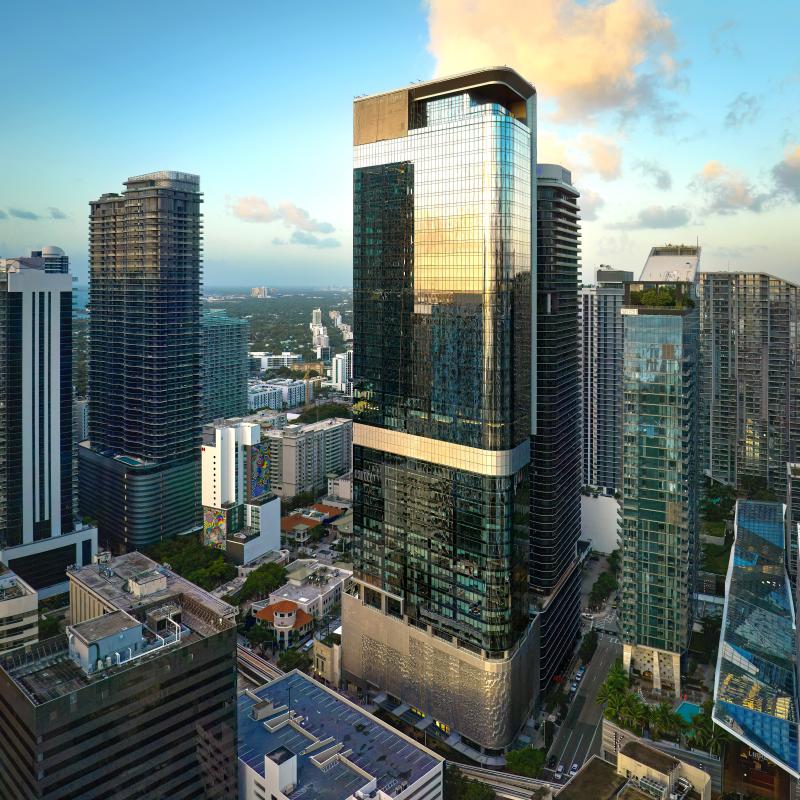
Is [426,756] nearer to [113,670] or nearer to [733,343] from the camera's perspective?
[113,670]

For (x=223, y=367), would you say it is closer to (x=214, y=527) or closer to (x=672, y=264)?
(x=214, y=527)

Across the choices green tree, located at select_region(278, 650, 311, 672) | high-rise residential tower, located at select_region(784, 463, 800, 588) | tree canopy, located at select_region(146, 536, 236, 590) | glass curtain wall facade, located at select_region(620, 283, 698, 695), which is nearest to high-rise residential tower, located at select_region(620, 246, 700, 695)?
glass curtain wall facade, located at select_region(620, 283, 698, 695)

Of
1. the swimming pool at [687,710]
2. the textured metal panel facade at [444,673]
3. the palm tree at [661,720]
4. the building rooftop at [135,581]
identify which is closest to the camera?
the building rooftop at [135,581]

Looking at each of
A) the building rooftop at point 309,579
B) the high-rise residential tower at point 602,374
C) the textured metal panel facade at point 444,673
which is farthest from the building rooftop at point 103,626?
the high-rise residential tower at point 602,374

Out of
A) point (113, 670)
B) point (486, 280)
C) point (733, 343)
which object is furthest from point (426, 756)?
point (733, 343)

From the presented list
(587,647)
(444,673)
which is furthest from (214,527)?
(587,647)

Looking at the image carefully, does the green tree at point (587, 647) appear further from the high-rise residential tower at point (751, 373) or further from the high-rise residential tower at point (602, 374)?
the high-rise residential tower at point (751, 373)

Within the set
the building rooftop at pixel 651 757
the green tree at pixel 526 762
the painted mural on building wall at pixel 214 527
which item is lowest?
the green tree at pixel 526 762
